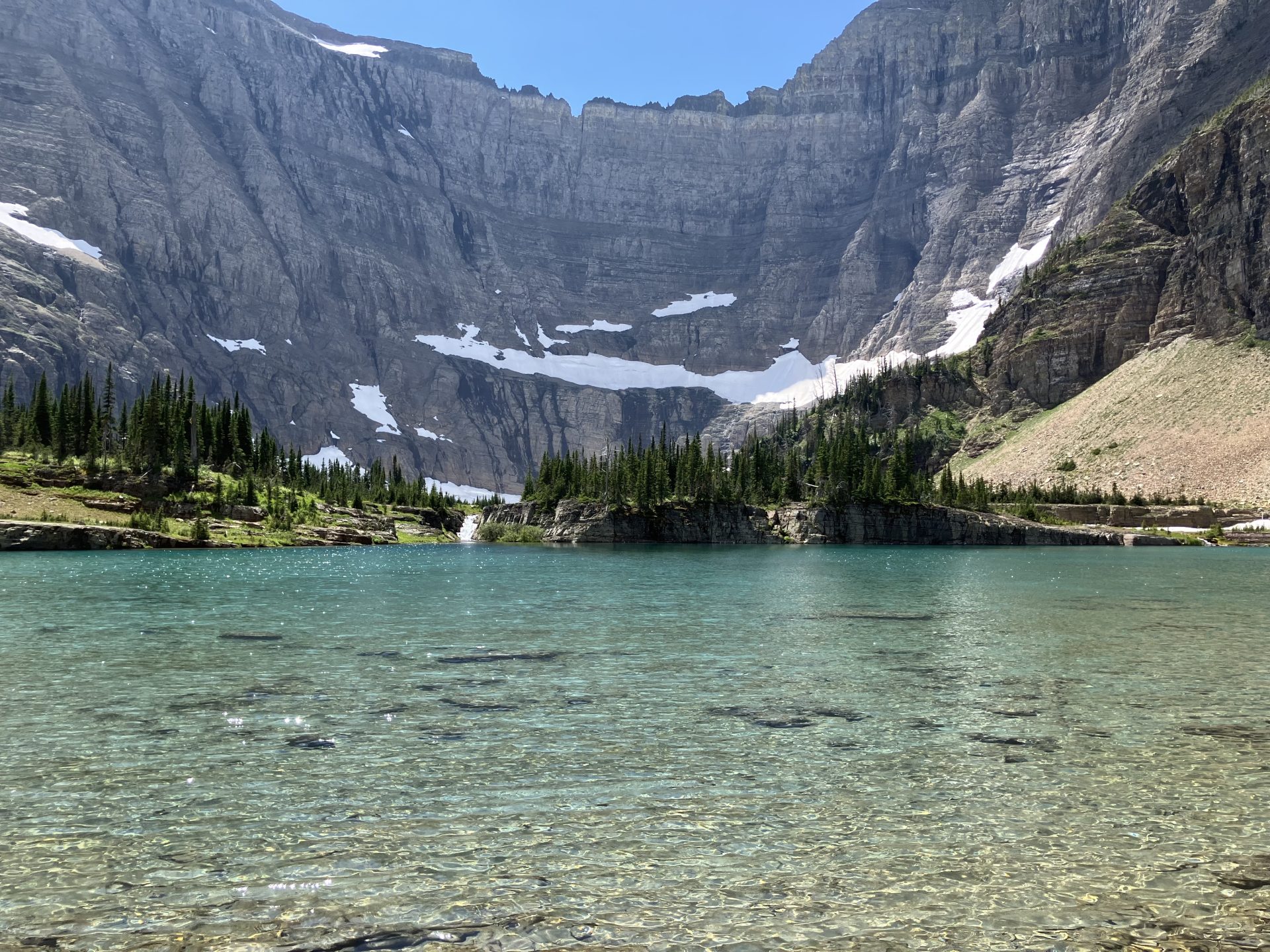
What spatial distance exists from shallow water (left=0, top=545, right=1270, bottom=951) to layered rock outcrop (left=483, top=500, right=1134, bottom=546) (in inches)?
4357

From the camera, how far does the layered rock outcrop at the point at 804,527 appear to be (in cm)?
14738

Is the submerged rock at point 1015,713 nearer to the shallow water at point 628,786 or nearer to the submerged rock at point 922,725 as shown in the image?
the shallow water at point 628,786

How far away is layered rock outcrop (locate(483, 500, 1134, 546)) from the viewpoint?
147375 millimetres

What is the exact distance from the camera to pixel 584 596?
5219cm

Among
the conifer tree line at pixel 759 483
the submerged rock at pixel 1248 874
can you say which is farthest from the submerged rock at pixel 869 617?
the conifer tree line at pixel 759 483

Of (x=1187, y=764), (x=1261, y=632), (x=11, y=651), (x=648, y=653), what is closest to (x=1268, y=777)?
(x=1187, y=764)

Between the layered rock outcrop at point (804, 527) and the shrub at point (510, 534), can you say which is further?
the shrub at point (510, 534)

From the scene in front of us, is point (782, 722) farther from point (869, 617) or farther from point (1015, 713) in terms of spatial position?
point (869, 617)

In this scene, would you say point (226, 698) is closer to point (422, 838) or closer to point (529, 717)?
point (529, 717)

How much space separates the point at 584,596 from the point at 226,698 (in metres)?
30.8

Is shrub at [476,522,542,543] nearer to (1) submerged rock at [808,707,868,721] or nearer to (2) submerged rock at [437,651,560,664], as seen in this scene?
(2) submerged rock at [437,651,560,664]

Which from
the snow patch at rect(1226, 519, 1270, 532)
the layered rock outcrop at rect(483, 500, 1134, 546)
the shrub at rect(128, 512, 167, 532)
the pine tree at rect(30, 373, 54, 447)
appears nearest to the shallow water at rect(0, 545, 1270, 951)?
the shrub at rect(128, 512, 167, 532)

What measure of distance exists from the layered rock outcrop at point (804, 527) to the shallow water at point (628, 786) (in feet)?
363

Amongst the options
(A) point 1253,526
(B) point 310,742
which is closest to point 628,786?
(B) point 310,742
